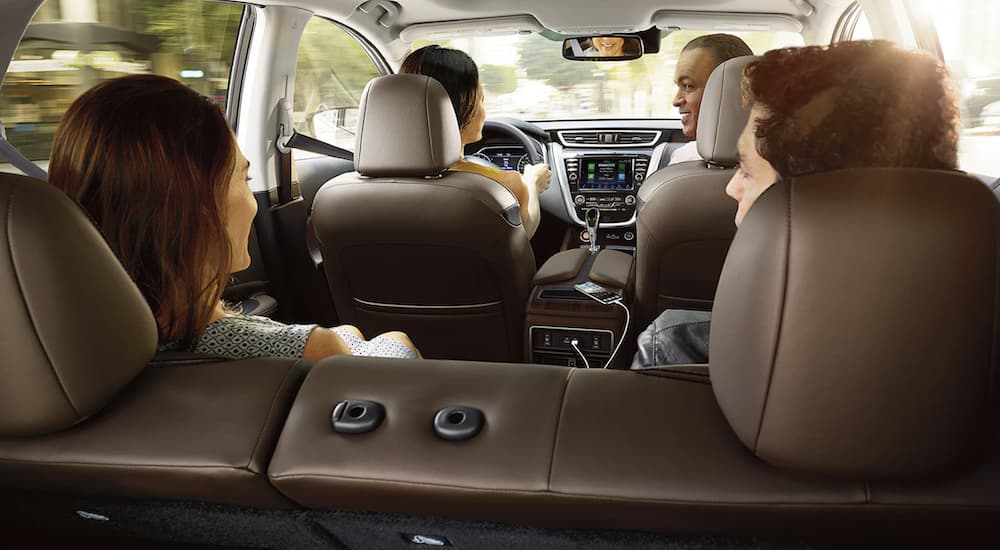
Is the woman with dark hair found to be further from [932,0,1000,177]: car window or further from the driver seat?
[932,0,1000,177]: car window

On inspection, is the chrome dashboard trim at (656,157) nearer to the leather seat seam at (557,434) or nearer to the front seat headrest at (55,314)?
the leather seat seam at (557,434)

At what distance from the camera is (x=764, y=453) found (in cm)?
101

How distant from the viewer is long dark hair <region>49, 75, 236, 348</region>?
132 cm

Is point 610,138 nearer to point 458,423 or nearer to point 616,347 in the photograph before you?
point 616,347

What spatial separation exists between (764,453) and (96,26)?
9.61 ft

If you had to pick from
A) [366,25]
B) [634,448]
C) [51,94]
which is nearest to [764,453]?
[634,448]

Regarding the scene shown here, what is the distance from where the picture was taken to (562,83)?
16.8 feet

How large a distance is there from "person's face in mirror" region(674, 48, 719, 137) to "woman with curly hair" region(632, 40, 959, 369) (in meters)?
2.42

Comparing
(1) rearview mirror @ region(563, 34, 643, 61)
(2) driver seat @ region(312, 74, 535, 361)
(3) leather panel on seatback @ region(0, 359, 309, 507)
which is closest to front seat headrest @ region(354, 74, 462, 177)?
(2) driver seat @ region(312, 74, 535, 361)

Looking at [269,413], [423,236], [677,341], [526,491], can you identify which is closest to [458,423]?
[526,491]

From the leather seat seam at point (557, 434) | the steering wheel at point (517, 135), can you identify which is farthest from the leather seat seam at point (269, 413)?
the steering wheel at point (517, 135)

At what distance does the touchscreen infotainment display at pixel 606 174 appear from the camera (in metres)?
4.77

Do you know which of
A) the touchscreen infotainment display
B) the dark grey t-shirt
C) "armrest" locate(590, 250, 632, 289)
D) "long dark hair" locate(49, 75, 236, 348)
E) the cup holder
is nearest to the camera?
the cup holder

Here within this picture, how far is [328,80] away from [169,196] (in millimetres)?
3324
